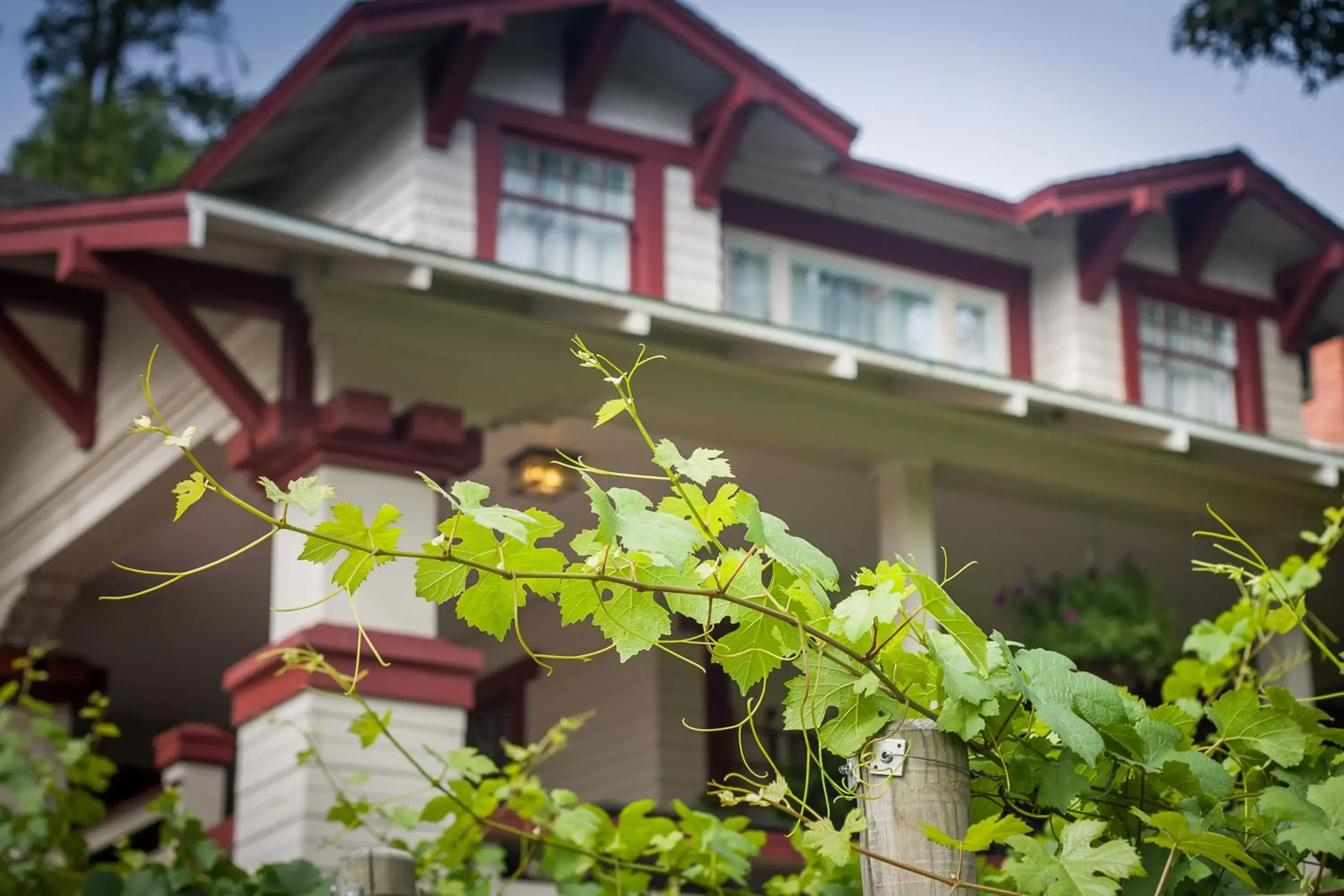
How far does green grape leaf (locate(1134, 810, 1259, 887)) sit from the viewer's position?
107 inches

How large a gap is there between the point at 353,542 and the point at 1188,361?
37.5ft

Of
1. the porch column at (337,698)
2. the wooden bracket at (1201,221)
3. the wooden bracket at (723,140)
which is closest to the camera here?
the porch column at (337,698)

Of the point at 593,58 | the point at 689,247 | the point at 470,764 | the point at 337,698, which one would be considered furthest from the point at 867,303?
the point at 470,764

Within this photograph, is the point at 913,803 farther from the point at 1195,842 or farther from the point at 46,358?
the point at 46,358

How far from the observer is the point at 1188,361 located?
1310 centimetres

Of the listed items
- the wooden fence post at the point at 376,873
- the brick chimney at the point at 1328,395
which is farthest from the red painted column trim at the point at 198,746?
the brick chimney at the point at 1328,395

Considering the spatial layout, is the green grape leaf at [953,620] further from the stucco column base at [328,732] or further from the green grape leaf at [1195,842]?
the stucco column base at [328,732]

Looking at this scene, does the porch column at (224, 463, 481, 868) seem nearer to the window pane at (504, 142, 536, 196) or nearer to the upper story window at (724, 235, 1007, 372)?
the window pane at (504, 142, 536, 196)

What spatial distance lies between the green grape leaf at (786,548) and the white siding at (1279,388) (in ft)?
37.3

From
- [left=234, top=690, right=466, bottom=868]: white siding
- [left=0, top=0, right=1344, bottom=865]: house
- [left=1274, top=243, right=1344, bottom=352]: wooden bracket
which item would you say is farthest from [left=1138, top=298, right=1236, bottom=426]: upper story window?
[left=234, top=690, right=466, bottom=868]: white siding

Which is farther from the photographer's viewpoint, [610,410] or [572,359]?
[572,359]

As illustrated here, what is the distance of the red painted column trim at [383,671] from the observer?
8242 millimetres

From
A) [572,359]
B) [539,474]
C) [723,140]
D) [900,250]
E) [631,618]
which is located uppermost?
[723,140]

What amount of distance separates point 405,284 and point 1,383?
4.99 m
